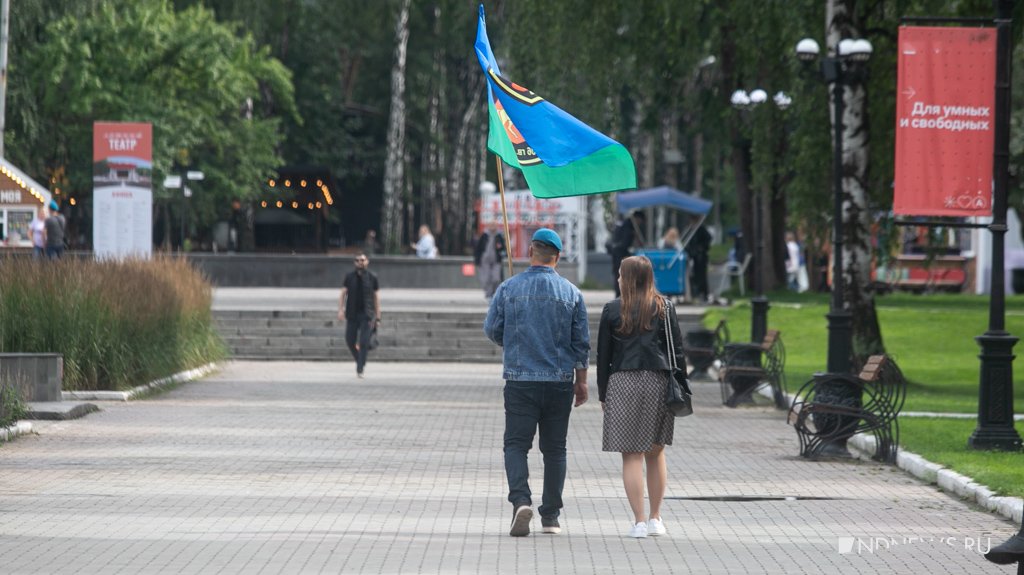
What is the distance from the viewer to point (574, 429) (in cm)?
1767

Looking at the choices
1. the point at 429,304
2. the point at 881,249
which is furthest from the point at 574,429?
the point at 429,304

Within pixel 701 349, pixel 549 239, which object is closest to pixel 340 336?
pixel 701 349

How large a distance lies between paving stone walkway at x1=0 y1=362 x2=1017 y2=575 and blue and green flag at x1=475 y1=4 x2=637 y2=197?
227cm

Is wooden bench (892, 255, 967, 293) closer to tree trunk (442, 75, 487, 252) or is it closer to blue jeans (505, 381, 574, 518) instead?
tree trunk (442, 75, 487, 252)

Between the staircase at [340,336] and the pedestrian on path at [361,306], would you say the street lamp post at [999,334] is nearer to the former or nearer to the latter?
the pedestrian on path at [361,306]

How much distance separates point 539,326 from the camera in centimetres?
1016

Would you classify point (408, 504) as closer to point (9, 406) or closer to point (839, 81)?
point (9, 406)

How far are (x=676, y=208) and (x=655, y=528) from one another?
100 feet

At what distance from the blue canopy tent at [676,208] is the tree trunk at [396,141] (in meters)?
13.1

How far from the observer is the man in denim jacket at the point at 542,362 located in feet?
33.2

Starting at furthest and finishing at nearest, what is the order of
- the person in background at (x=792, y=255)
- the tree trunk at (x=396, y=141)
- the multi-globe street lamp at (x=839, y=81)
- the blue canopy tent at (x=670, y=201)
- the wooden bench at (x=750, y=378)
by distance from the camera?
the tree trunk at (x=396, y=141), the person in background at (x=792, y=255), the blue canopy tent at (x=670, y=201), the wooden bench at (x=750, y=378), the multi-globe street lamp at (x=839, y=81)

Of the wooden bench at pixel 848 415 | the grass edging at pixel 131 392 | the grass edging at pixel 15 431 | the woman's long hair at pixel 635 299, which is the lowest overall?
the grass edging at pixel 131 392

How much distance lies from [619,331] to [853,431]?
5.31m

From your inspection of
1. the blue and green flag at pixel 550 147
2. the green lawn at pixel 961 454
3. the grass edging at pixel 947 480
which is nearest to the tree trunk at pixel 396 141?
the green lawn at pixel 961 454
